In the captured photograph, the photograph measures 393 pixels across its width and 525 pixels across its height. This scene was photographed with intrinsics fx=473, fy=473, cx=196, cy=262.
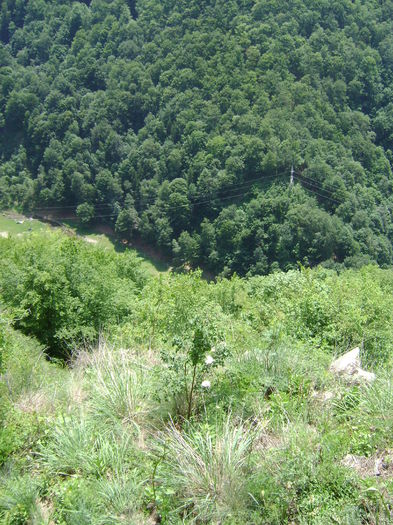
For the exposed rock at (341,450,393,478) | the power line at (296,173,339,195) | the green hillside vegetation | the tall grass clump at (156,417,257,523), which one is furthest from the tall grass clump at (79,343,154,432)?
the power line at (296,173,339,195)

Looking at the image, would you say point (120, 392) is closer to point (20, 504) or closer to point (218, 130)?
point (20, 504)

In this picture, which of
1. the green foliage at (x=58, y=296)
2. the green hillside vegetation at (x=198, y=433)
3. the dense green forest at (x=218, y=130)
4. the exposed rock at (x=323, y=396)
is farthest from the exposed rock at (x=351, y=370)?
the dense green forest at (x=218, y=130)

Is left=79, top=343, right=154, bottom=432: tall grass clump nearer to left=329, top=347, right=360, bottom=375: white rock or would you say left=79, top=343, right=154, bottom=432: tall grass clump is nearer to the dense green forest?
left=329, top=347, right=360, bottom=375: white rock

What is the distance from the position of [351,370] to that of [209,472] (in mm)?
3063

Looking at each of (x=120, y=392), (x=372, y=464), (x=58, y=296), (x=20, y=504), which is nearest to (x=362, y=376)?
(x=372, y=464)

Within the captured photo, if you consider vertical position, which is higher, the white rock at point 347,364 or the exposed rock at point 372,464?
the exposed rock at point 372,464

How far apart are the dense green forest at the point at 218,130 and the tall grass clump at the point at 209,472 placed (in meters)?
46.8

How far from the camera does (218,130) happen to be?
64750mm

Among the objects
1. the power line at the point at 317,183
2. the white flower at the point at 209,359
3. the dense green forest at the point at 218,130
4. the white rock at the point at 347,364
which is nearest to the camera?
the white flower at the point at 209,359

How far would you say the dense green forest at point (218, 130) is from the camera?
185 feet

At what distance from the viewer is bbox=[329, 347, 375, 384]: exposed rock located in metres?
7.04

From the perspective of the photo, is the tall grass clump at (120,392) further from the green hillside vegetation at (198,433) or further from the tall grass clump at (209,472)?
the tall grass clump at (209,472)

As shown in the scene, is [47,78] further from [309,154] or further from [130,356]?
[130,356]

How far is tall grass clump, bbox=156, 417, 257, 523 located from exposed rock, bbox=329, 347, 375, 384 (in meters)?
2.00
